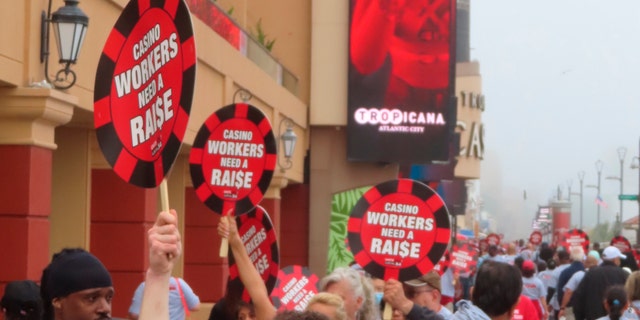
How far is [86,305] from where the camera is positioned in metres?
5.08

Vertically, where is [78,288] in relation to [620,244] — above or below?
above

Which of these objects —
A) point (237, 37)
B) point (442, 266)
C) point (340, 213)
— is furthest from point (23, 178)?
point (340, 213)

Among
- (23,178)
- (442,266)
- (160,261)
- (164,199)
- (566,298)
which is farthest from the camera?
(566,298)

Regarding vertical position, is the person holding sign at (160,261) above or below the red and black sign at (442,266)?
above

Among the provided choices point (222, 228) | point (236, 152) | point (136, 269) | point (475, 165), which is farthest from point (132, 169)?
point (475, 165)

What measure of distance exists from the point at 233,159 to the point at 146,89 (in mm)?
5013

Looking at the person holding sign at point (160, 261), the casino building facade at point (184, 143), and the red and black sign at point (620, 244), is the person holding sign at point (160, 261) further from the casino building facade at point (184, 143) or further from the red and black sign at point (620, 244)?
the red and black sign at point (620, 244)

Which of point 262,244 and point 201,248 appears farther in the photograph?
point 201,248

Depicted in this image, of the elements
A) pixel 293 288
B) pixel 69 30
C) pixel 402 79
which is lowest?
pixel 293 288

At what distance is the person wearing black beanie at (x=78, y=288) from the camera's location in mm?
5078

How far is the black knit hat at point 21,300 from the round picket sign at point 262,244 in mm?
2558

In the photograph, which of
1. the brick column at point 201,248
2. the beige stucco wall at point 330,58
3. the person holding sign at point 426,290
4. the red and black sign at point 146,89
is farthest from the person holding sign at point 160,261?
the beige stucco wall at point 330,58

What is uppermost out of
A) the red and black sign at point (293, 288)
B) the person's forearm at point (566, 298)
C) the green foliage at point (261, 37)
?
the green foliage at point (261, 37)

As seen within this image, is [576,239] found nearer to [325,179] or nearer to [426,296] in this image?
[325,179]
